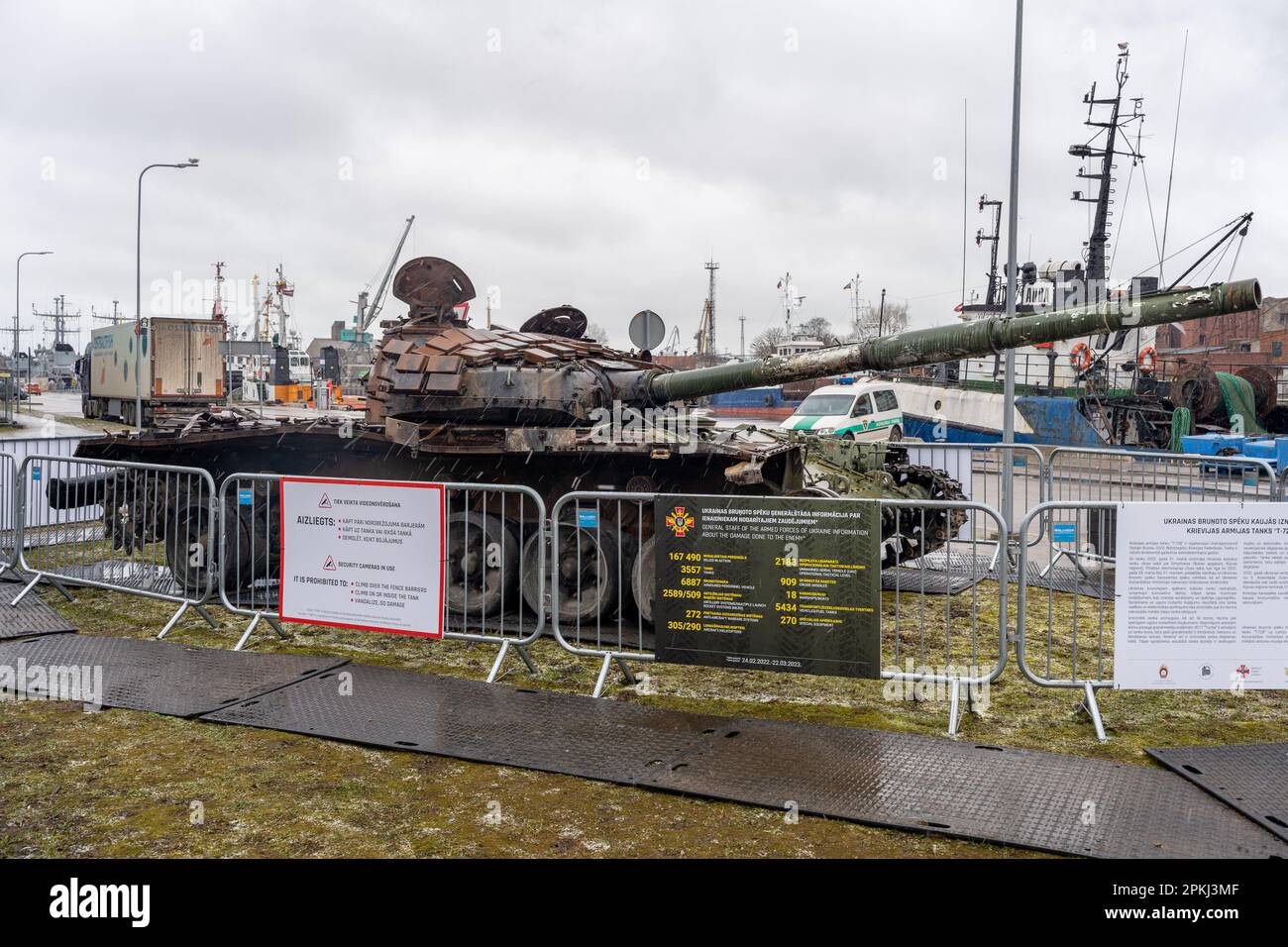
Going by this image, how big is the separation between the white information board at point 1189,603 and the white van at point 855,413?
16.0m

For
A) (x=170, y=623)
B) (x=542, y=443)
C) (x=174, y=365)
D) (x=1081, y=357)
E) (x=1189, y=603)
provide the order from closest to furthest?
(x=1189, y=603) < (x=170, y=623) < (x=542, y=443) < (x=1081, y=357) < (x=174, y=365)

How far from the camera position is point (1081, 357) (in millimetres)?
29500

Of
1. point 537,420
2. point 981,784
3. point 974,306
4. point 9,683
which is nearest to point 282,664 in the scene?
point 9,683

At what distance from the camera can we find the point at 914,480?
1013cm

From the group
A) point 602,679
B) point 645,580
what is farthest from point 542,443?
point 602,679

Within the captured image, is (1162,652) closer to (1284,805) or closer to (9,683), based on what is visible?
(1284,805)

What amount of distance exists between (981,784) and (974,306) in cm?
3233

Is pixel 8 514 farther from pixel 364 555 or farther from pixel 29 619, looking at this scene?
pixel 364 555

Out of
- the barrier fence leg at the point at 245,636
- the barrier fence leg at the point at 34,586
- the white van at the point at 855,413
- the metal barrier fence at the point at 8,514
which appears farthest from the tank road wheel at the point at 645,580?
the white van at the point at 855,413

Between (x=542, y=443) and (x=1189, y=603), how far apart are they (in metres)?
4.66

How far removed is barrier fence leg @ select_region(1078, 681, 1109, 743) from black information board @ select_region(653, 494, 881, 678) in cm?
128

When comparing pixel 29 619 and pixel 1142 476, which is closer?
pixel 29 619

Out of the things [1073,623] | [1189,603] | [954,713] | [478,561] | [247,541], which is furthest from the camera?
[247,541]

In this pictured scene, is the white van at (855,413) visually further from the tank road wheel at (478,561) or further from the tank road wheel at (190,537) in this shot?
the tank road wheel at (190,537)
